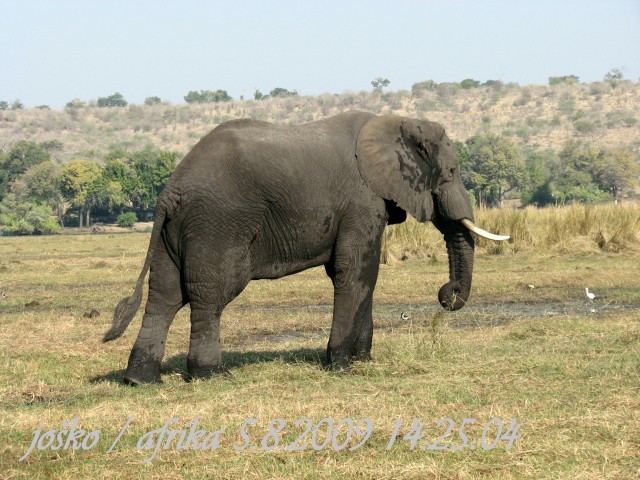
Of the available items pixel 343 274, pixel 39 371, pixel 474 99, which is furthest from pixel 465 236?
pixel 474 99

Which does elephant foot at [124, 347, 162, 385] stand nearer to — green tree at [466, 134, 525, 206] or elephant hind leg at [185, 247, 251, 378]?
elephant hind leg at [185, 247, 251, 378]

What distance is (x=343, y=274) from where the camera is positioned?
9742 mm

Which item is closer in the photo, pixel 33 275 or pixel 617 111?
pixel 33 275

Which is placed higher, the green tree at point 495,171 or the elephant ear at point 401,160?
the elephant ear at point 401,160

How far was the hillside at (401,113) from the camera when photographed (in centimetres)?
9519

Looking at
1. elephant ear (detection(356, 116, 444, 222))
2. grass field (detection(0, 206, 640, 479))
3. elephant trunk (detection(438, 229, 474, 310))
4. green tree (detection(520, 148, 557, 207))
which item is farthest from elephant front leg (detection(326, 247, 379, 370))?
green tree (detection(520, 148, 557, 207))

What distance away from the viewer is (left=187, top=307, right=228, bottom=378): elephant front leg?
30.1 ft

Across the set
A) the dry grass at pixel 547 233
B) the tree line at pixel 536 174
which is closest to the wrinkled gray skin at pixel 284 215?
the dry grass at pixel 547 233

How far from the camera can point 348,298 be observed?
32.1ft

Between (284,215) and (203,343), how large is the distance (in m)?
1.39

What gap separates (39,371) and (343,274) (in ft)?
10.1

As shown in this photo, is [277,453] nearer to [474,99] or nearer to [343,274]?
[343,274]

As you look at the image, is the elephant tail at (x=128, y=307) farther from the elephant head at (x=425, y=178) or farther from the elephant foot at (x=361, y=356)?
the elephant foot at (x=361, y=356)

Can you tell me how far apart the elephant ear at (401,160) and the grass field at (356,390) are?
136cm
